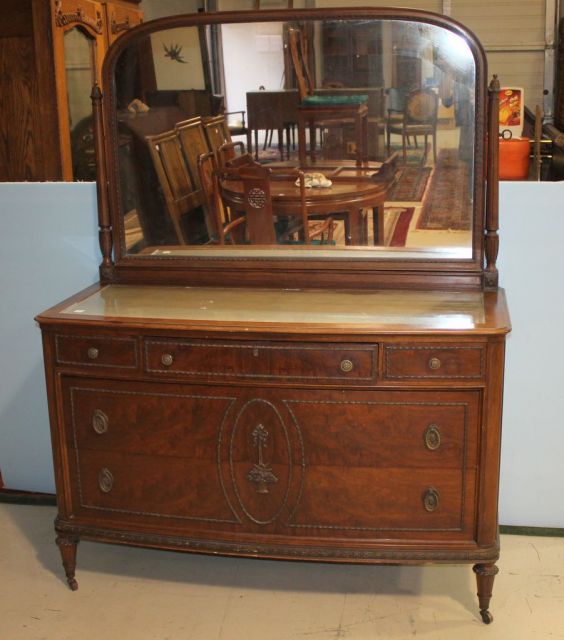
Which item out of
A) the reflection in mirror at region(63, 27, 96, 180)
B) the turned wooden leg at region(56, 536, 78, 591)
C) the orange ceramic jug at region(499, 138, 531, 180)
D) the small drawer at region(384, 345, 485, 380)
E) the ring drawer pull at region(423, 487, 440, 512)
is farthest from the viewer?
the reflection in mirror at region(63, 27, 96, 180)

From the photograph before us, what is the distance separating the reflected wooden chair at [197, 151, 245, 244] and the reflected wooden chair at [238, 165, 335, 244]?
42 mm

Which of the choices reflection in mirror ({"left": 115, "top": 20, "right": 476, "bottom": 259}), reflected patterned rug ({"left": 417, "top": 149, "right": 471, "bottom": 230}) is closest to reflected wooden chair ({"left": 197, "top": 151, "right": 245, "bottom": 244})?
reflection in mirror ({"left": 115, "top": 20, "right": 476, "bottom": 259})

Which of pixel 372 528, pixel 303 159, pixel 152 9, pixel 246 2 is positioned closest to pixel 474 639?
pixel 372 528

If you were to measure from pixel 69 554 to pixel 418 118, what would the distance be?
1485 millimetres

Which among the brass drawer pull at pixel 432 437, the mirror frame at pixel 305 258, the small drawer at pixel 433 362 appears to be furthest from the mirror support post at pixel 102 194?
the brass drawer pull at pixel 432 437

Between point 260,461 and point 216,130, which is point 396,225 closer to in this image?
point 216,130

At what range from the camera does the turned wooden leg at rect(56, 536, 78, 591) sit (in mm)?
2473

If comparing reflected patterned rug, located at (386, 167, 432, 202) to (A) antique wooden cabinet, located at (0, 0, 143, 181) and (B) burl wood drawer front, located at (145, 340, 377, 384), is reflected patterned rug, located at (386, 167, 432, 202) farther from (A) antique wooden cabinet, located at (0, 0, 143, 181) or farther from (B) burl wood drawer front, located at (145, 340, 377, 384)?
(A) antique wooden cabinet, located at (0, 0, 143, 181)

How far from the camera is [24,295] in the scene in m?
2.86

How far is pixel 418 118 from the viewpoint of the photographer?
2.36 metres

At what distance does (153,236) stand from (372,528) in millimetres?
1007

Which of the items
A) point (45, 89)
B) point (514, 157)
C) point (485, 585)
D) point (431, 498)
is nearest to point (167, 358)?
point (431, 498)

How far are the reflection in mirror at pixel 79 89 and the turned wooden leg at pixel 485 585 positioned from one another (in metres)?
2.30

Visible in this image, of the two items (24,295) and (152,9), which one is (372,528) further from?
(152,9)
